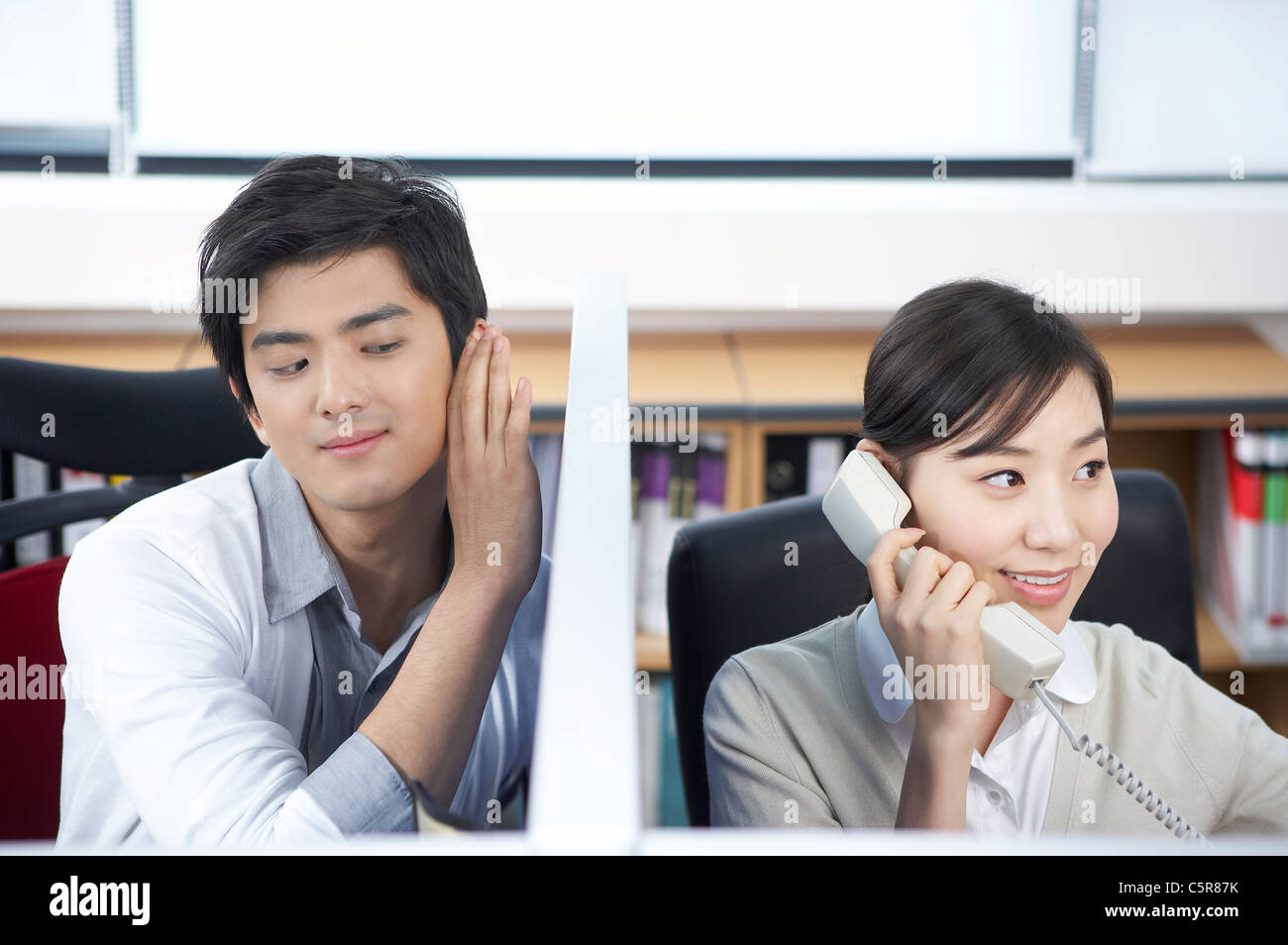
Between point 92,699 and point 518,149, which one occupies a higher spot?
point 518,149

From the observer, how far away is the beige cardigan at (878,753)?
3.18 feet

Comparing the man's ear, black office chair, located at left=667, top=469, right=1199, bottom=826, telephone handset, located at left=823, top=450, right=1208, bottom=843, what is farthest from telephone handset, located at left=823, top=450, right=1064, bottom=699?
the man's ear

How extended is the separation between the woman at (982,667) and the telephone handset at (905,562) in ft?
0.06

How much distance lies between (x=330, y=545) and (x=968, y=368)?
0.55 metres

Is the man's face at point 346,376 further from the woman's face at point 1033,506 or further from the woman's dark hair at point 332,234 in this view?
the woman's face at point 1033,506

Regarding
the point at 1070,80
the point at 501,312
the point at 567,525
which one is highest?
the point at 1070,80

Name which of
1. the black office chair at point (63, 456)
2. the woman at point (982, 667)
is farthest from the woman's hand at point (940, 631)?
the black office chair at point (63, 456)

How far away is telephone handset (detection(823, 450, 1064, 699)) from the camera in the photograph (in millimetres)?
842

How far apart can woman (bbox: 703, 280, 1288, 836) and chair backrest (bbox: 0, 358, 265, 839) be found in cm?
65

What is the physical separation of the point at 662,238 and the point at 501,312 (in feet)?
1.19
